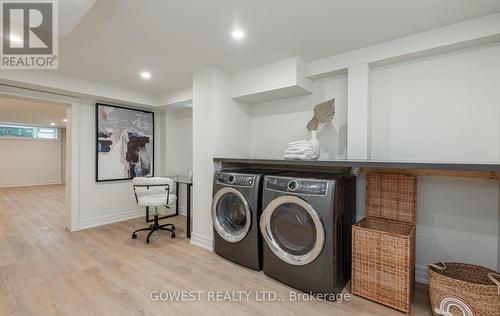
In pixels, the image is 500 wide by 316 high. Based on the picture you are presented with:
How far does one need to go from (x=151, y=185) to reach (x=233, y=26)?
2.31 meters

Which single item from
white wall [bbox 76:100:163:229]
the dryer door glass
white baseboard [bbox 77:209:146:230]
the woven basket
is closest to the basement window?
white wall [bbox 76:100:163:229]

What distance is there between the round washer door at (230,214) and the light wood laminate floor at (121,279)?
0.34 meters

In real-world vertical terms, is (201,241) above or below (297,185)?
below

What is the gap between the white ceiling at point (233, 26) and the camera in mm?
1659

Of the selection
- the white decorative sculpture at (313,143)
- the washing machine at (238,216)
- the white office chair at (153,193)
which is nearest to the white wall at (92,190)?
the white office chair at (153,193)

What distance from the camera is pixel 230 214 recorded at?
2.68m

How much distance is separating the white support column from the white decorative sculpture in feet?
0.64

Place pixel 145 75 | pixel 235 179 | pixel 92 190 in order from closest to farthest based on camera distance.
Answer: pixel 235 179
pixel 145 75
pixel 92 190

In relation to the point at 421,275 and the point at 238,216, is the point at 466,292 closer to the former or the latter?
the point at 421,275

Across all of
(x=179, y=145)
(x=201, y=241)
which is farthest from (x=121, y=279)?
(x=179, y=145)

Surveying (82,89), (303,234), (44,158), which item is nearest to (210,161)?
(303,234)

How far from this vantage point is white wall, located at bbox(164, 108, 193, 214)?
4492mm

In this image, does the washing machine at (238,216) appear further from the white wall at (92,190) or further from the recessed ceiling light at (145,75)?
the white wall at (92,190)

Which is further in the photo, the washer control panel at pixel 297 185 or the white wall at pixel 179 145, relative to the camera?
the white wall at pixel 179 145
